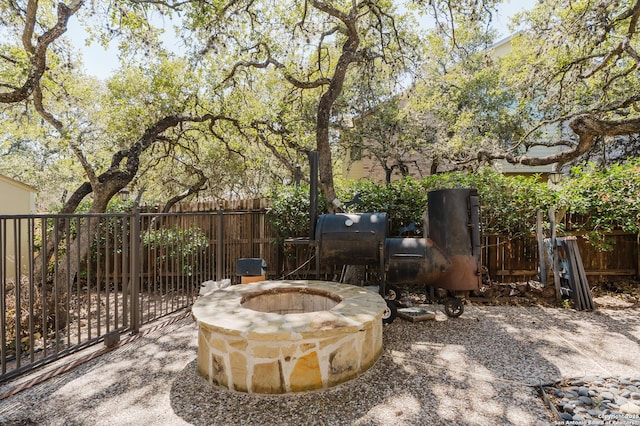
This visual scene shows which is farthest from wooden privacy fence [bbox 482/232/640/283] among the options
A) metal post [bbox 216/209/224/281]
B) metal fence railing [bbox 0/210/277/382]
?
metal post [bbox 216/209/224/281]

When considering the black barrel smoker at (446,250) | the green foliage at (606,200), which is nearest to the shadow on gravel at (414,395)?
the black barrel smoker at (446,250)

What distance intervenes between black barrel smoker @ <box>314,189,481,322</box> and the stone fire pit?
1.40 meters

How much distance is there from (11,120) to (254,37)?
5.64 metres

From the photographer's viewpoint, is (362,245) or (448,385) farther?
(362,245)

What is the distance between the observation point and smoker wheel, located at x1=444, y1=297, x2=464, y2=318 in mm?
4676

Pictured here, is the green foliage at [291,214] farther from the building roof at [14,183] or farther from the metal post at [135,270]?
the building roof at [14,183]

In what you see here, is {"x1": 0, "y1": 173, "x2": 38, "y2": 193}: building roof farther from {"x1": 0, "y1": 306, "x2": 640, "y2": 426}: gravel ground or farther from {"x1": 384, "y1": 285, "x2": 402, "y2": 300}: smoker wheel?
{"x1": 384, "y1": 285, "x2": 402, "y2": 300}: smoker wheel

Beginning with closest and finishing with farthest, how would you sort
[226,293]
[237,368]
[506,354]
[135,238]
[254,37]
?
1. [237,368]
2. [506,354]
3. [226,293]
4. [135,238]
5. [254,37]

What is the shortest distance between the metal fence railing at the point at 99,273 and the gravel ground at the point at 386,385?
487 mm

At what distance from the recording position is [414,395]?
8.74 ft

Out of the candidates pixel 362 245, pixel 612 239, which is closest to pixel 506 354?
pixel 362 245

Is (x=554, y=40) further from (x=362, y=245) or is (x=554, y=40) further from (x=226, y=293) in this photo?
(x=226, y=293)

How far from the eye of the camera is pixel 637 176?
5617 mm

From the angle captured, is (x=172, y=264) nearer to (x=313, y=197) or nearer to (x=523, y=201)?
(x=313, y=197)
